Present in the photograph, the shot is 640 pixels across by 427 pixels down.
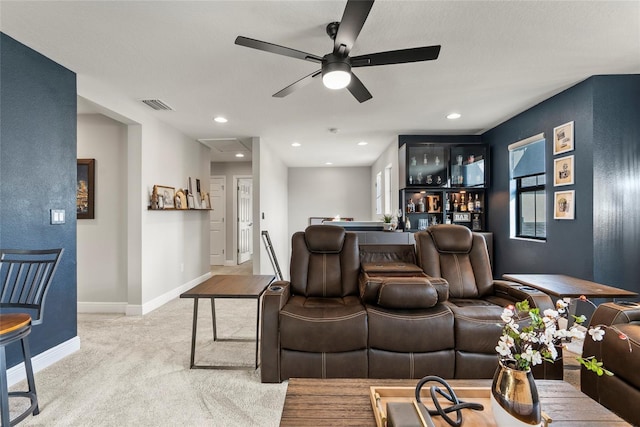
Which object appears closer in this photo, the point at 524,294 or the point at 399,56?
the point at 399,56

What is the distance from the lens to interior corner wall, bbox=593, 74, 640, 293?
288 cm

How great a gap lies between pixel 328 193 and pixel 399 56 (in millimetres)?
6596

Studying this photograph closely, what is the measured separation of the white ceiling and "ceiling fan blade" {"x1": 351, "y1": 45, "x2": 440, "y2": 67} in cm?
32

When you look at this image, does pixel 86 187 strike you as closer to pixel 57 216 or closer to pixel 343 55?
pixel 57 216

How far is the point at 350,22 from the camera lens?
5.30 feet

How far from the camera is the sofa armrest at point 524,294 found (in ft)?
6.70

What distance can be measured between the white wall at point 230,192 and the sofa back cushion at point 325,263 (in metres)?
5.04

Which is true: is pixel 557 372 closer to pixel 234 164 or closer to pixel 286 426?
pixel 286 426

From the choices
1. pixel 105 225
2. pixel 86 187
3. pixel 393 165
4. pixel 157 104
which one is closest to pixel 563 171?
pixel 393 165

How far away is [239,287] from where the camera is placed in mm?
2424

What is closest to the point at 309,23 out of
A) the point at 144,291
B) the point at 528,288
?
the point at 528,288

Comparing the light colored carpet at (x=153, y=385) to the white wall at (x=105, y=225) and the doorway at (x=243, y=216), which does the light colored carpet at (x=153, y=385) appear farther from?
the doorway at (x=243, y=216)

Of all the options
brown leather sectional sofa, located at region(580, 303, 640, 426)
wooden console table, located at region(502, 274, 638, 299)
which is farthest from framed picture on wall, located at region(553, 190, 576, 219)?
brown leather sectional sofa, located at region(580, 303, 640, 426)

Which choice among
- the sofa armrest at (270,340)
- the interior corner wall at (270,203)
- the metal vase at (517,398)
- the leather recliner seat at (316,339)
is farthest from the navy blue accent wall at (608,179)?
the interior corner wall at (270,203)
